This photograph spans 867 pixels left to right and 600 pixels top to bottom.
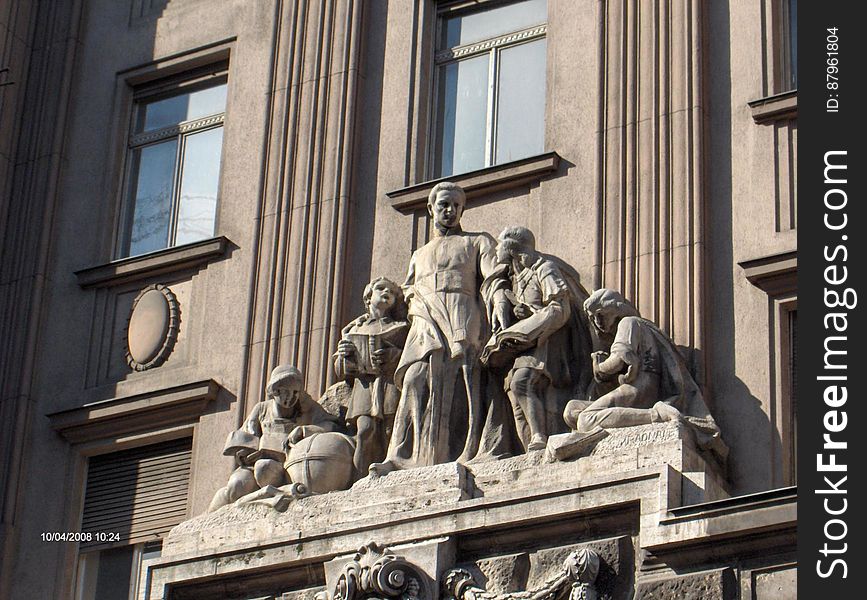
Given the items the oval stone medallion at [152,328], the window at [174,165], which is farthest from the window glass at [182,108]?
the oval stone medallion at [152,328]

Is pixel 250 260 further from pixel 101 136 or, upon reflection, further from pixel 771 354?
pixel 771 354

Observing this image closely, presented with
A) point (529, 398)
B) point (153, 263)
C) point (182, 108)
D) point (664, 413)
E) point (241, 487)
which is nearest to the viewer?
point (664, 413)

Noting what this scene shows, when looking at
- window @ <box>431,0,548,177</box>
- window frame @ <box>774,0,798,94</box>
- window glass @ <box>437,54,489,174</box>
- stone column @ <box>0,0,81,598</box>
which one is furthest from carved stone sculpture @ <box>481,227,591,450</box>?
stone column @ <box>0,0,81,598</box>

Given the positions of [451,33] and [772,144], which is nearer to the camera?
[772,144]

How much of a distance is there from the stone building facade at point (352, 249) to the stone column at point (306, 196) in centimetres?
3

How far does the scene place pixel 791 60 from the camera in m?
18.2

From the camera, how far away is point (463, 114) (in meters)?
19.7

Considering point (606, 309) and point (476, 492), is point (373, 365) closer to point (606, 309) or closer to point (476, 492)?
point (476, 492)

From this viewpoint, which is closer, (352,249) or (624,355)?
(624,355)

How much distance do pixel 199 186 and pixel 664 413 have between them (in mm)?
6312

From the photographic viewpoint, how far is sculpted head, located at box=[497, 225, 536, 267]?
57.1 feet

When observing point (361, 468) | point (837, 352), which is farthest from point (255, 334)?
point (837, 352)

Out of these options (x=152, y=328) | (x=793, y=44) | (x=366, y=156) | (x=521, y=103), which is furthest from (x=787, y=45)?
(x=152, y=328)

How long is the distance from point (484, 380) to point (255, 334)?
2.64 metres
